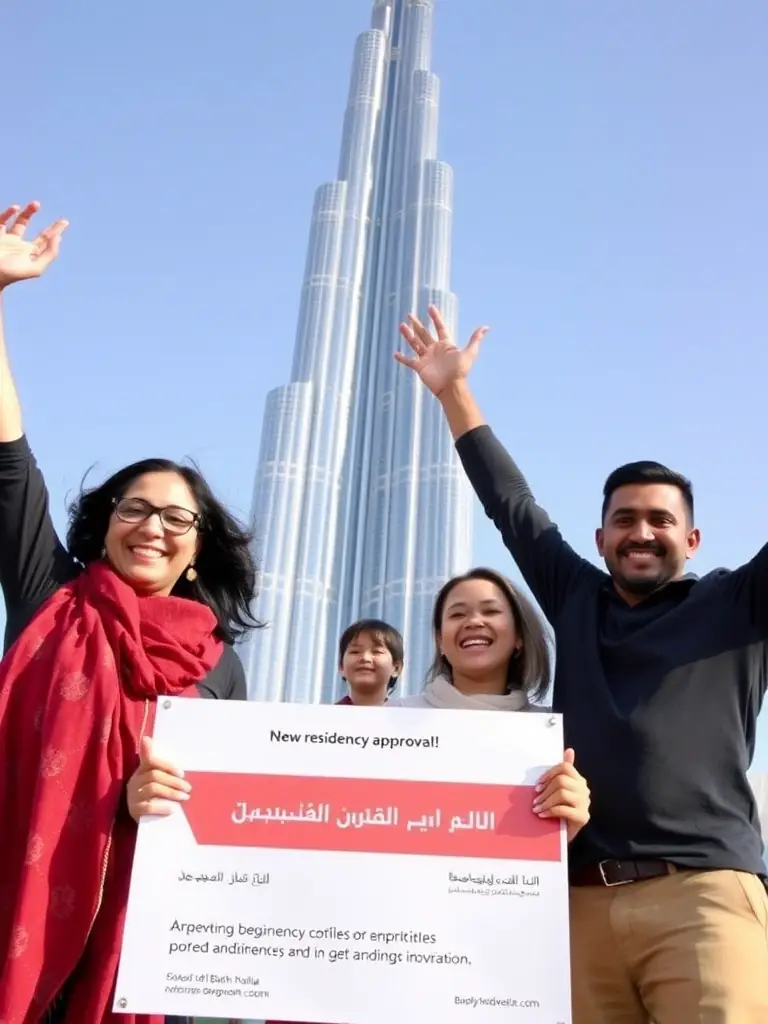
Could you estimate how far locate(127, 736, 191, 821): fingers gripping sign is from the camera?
1.75m

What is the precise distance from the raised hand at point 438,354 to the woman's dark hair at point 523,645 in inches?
23.9

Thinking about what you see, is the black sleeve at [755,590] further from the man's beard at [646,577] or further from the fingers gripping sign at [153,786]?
the fingers gripping sign at [153,786]

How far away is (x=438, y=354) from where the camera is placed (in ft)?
9.21

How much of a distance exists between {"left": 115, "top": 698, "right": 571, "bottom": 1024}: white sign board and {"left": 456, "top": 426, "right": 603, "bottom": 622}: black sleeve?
0.63m

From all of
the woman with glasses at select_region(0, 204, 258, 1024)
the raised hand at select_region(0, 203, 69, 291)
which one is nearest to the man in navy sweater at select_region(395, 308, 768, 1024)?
the woman with glasses at select_region(0, 204, 258, 1024)

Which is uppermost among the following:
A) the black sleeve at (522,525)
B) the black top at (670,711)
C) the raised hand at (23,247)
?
the raised hand at (23,247)

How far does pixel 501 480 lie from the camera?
2.55m

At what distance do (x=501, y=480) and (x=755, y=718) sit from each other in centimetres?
91

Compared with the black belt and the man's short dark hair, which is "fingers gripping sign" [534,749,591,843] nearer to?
the black belt

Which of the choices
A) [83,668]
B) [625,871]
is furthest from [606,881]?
[83,668]

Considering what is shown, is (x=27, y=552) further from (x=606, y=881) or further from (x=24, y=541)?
(x=606, y=881)

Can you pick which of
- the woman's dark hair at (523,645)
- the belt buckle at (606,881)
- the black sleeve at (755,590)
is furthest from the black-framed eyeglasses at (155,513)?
the black sleeve at (755,590)

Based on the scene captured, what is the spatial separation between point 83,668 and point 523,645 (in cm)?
122

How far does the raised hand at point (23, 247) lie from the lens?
2184mm
